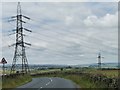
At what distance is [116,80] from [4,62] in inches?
519

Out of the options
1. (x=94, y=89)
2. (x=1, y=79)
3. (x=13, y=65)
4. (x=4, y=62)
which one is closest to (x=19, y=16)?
(x=13, y=65)

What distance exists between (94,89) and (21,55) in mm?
33267

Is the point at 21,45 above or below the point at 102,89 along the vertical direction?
above

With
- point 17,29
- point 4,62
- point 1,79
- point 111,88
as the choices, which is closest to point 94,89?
point 111,88

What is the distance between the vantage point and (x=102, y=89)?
25.5 metres

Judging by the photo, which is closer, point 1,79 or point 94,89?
point 94,89

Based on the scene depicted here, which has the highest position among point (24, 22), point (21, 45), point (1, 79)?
point (24, 22)

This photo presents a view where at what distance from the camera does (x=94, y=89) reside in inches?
1045

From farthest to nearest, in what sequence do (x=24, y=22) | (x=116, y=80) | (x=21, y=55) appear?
(x=24, y=22), (x=21, y=55), (x=116, y=80)

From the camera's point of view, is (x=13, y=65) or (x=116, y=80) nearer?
(x=116, y=80)

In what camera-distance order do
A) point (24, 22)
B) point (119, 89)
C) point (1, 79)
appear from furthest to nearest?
point (24, 22) → point (1, 79) → point (119, 89)

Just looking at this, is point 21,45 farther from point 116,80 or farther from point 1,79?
point 116,80

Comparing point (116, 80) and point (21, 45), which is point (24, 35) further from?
point (116, 80)

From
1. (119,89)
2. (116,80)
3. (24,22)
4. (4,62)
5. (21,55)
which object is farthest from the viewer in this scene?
(24,22)
